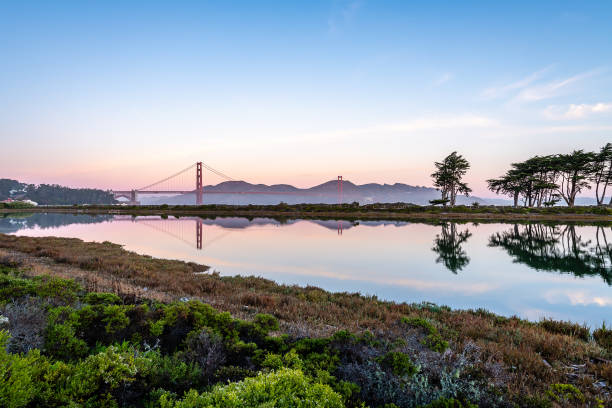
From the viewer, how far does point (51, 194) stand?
4867 inches

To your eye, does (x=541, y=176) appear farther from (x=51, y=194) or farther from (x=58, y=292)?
(x=51, y=194)

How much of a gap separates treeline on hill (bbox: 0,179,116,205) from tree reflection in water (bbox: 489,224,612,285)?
465 ft

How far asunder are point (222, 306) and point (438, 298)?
23.1ft

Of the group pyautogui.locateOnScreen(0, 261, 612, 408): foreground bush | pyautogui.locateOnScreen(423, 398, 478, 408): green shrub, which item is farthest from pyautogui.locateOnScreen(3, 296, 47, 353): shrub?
pyautogui.locateOnScreen(423, 398, 478, 408): green shrub

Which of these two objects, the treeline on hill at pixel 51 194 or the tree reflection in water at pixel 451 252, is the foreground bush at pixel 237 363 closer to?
the tree reflection in water at pixel 451 252

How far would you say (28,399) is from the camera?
7.34 ft

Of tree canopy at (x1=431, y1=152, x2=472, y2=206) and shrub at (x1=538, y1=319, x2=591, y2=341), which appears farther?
tree canopy at (x1=431, y1=152, x2=472, y2=206)

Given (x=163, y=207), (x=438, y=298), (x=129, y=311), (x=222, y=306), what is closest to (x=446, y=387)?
(x=129, y=311)

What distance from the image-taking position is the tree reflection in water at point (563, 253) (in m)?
14.1

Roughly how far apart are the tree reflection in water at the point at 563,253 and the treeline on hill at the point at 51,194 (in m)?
142

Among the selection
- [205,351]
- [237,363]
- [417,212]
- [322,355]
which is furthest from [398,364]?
[417,212]

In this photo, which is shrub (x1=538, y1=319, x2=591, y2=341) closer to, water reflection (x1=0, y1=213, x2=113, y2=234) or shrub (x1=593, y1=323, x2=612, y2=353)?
shrub (x1=593, y1=323, x2=612, y2=353)

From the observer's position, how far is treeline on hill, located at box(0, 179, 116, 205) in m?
122

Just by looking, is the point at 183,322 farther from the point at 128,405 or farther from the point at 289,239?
the point at 289,239
